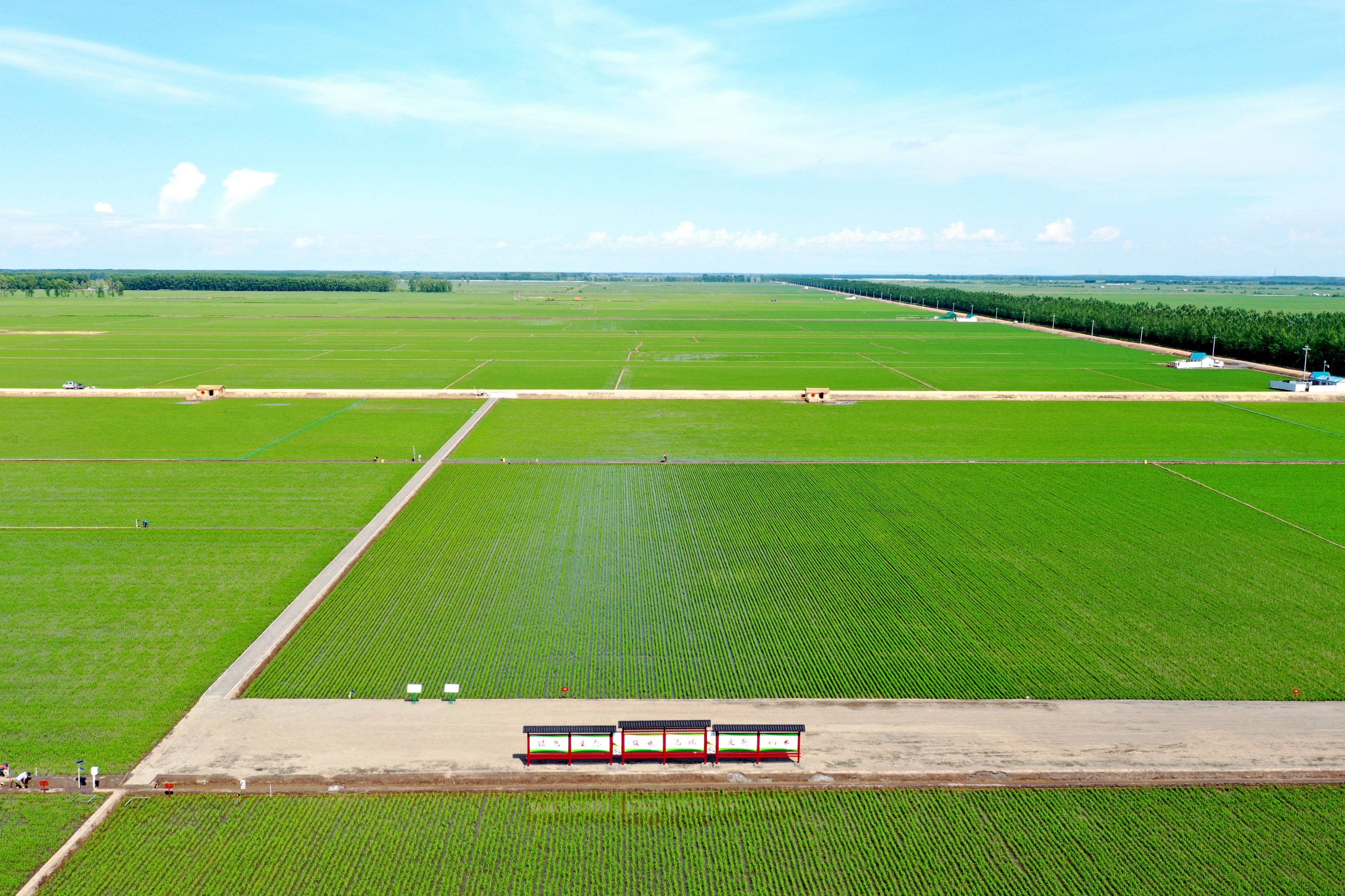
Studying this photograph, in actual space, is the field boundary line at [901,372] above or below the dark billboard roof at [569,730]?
above

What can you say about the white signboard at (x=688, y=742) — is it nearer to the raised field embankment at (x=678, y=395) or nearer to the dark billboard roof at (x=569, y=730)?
the dark billboard roof at (x=569, y=730)

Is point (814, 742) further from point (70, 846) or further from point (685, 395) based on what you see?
point (685, 395)

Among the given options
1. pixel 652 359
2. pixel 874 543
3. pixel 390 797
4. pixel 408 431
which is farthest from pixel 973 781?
pixel 652 359

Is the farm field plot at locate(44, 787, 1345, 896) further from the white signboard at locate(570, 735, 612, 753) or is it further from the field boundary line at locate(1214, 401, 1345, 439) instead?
the field boundary line at locate(1214, 401, 1345, 439)

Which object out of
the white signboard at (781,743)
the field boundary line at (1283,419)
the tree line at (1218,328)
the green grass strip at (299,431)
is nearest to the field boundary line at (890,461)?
the field boundary line at (1283,419)

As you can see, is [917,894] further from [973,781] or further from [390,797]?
[390,797]

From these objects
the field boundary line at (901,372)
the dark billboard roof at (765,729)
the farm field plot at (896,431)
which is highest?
the field boundary line at (901,372)

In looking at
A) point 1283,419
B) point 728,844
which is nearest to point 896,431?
point 1283,419
